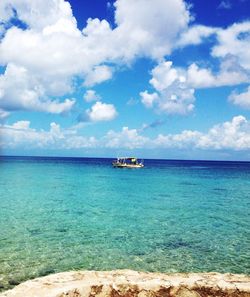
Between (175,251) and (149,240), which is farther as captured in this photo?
(149,240)

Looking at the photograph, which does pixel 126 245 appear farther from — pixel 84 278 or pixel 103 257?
pixel 84 278

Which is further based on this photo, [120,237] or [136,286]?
[120,237]

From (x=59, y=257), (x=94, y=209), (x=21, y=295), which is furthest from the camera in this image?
(x=94, y=209)

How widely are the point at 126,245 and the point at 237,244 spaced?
5.35 meters

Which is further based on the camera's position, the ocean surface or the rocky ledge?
the ocean surface

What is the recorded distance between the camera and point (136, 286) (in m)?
6.33

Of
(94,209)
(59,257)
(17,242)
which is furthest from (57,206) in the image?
(59,257)

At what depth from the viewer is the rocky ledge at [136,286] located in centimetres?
601

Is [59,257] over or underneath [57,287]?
underneath

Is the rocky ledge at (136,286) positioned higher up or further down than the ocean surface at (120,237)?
higher up

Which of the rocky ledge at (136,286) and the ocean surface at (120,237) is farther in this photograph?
the ocean surface at (120,237)

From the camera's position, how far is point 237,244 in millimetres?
15891

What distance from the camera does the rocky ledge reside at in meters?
6.01

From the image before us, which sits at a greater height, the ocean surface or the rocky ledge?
the rocky ledge
